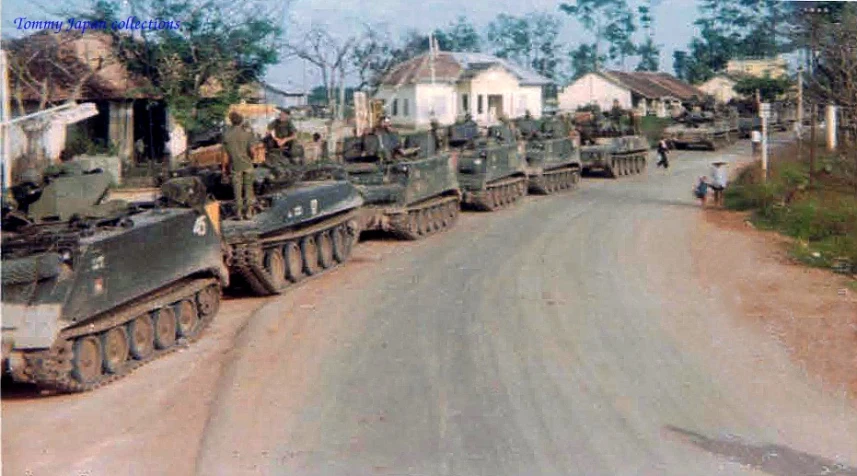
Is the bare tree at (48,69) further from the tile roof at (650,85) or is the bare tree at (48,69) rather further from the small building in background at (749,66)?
the small building in background at (749,66)

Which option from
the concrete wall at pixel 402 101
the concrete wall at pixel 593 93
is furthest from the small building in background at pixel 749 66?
the concrete wall at pixel 402 101

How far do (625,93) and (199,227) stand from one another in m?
57.8

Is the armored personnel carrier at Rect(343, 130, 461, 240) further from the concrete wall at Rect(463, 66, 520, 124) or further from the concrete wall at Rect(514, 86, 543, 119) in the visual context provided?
the concrete wall at Rect(514, 86, 543, 119)

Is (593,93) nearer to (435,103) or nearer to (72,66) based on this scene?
(435,103)

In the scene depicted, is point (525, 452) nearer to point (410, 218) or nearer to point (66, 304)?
point (66, 304)

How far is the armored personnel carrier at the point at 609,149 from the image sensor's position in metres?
34.9

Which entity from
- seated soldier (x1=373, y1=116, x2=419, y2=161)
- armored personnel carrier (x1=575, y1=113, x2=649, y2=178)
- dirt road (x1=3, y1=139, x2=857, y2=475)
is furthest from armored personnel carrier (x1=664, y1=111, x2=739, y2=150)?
dirt road (x1=3, y1=139, x2=857, y2=475)

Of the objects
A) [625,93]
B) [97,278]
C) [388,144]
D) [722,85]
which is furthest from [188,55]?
[722,85]

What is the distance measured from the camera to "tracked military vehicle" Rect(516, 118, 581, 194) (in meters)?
29.2

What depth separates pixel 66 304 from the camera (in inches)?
403

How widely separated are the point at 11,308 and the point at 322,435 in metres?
3.16

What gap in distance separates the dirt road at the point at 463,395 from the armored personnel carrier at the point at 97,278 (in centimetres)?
33

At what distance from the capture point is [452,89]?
5541 centimetres

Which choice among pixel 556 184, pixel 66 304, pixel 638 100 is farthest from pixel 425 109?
pixel 66 304
